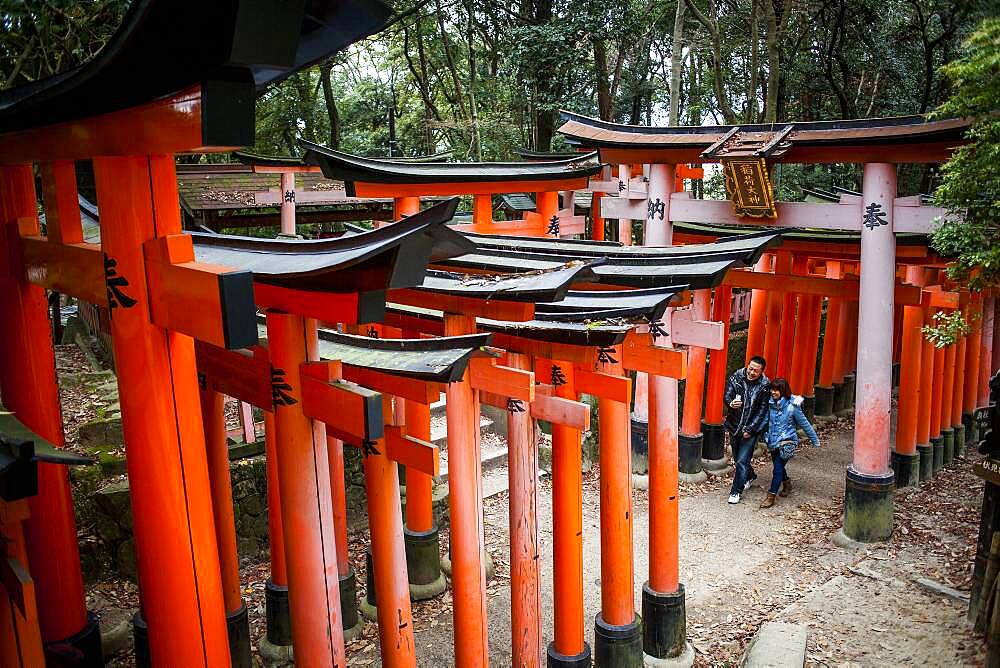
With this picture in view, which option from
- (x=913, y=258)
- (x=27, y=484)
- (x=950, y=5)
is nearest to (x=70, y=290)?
(x=27, y=484)

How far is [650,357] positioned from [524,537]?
4.99 feet

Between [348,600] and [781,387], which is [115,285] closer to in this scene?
[348,600]

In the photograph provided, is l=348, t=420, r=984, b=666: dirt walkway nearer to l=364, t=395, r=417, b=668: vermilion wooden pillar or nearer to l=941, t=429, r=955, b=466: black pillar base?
l=941, t=429, r=955, b=466: black pillar base

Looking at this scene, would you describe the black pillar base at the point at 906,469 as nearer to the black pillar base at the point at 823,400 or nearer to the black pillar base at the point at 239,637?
the black pillar base at the point at 823,400

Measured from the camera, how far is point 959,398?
12.2m

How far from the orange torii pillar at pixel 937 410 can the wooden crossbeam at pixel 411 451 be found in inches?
379

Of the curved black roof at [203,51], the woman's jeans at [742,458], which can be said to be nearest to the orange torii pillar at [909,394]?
the woman's jeans at [742,458]

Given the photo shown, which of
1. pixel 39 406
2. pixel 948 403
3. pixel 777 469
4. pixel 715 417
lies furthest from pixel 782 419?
pixel 39 406

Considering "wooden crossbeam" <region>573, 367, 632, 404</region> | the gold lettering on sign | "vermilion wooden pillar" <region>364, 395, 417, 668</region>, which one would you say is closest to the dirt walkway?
"vermilion wooden pillar" <region>364, 395, 417, 668</region>

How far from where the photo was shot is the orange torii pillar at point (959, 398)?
12051mm

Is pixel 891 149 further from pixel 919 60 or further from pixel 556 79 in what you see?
pixel 919 60

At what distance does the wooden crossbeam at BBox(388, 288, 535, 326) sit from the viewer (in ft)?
15.3

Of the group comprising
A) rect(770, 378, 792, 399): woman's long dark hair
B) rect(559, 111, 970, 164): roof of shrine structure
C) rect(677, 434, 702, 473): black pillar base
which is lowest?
rect(677, 434, 702, 473): black pillar base

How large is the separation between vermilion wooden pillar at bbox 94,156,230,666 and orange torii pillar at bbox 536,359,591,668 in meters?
2.69
